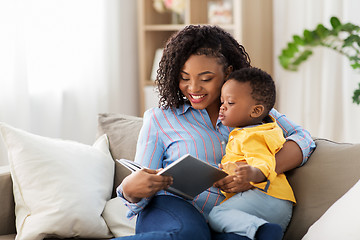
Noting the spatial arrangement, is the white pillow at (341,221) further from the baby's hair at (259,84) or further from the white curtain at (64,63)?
the white curtain at (64,63)

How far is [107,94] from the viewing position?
368 centimetres

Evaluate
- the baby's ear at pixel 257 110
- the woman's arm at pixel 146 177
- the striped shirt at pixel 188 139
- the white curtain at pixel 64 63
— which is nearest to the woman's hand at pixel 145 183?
the woman's arm at pixel 146 177

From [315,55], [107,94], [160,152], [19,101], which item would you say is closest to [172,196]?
[160,152]

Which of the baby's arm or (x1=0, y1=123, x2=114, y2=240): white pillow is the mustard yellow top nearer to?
the baby's arm

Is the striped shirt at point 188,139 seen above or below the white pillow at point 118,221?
above

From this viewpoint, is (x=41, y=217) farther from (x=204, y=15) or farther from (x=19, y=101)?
(x=204, y=15)

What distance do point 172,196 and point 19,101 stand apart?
5.93 feet

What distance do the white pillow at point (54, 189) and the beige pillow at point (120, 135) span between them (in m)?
0.11

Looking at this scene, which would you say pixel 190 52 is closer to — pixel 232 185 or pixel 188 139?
pixel 188 139

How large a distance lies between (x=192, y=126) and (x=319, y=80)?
229cm

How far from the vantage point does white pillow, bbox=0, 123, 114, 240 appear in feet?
5.75

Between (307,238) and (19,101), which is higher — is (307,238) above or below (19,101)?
below

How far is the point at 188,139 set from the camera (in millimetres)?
1634

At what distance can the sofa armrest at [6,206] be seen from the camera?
6.05 feet
